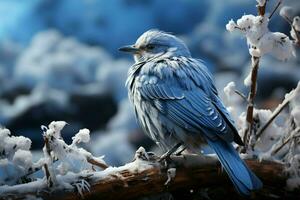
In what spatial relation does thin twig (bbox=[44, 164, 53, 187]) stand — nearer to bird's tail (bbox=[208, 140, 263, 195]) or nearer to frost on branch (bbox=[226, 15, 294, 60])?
bird's tail (bbox=[208, 140, 263, 195])

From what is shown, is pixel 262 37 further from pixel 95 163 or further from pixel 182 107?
pixel 95 163

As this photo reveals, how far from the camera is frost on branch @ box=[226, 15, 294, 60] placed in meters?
1.93

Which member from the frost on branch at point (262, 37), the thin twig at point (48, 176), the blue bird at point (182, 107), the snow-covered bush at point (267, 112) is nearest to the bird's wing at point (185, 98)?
the blue bird at point (182, 107)

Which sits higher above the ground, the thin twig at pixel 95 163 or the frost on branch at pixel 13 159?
the frost on branch at pixel 13 159

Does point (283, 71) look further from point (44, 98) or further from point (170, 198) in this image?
point (170, 198)

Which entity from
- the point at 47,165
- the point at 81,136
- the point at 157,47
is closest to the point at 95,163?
the point at 81,136

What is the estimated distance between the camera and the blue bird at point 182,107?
6.15ft

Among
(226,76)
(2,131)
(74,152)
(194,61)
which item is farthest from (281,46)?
(226,76)

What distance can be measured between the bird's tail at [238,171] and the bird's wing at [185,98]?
0.04 meters

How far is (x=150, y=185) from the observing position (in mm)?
1841

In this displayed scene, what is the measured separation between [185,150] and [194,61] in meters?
0.30

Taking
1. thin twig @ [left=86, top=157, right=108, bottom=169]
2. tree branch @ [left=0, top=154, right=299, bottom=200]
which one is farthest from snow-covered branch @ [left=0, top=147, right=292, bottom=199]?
thin twig @ [left=86, top=157, right=108, bottom=169]

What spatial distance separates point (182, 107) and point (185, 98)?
Answer: 0.04 m

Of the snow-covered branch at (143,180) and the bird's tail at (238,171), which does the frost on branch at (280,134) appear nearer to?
the snow-covered branch at (143,180)
